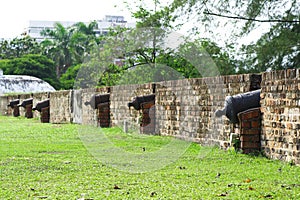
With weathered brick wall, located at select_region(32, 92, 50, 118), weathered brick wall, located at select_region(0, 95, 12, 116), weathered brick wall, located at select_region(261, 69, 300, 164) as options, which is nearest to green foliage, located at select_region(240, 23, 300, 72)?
weathered brick wall, located at select_region(261, 69, 300, 164)

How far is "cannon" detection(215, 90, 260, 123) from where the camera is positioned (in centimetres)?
843

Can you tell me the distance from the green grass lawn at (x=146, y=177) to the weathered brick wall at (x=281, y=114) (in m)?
0.22

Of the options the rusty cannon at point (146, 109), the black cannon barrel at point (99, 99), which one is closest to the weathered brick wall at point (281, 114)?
the rusty cannon at point (146, 109)

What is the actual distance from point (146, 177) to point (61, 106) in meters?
15.0

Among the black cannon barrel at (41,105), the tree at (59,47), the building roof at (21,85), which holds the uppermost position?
the tree at (59,47)

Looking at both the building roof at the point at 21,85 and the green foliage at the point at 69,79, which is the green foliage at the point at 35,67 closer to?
the green foliage at the point at 69,79

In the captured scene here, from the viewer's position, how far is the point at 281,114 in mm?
7711

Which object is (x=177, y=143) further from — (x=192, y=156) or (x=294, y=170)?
(x=294, y=170)

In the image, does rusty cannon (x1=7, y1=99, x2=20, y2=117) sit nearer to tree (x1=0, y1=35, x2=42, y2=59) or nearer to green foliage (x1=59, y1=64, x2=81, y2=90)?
green foliage (x1=59, y1=64, x2=81, y2=90)

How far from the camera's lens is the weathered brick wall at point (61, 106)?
2017 centimetres

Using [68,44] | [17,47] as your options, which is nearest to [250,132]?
[68,44]

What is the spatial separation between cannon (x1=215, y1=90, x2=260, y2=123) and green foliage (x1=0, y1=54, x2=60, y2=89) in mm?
44609

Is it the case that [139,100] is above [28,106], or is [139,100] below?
below

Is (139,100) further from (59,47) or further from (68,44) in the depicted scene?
(59,47)
